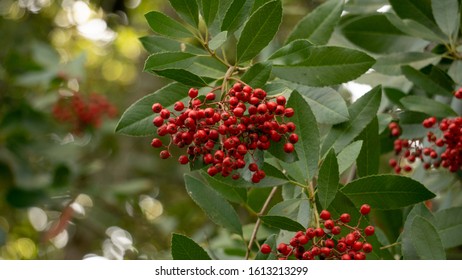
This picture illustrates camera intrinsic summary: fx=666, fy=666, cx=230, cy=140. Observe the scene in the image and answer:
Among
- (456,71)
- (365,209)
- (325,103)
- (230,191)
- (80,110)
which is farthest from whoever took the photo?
(80,110)

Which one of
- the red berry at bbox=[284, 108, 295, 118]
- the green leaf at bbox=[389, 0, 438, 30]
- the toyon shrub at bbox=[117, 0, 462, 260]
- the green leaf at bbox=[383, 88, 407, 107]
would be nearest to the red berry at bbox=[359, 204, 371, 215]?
the toyon shrub at bbox=[117, 0, 462, 260]

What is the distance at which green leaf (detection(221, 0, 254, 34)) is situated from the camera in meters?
1.38

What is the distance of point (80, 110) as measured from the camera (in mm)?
3619

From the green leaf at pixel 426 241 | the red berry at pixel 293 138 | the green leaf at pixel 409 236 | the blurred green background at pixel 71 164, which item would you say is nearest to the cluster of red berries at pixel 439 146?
the green leaf at pixel 409 236

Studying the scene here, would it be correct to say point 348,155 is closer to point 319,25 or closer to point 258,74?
point 258,74

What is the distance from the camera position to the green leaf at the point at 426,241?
133 cm

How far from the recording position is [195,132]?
1274 millimetres

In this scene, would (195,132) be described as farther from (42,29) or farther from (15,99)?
(42,29)

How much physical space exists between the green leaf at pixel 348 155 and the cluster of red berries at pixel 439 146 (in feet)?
1.06

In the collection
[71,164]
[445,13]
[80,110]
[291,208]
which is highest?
[445,13]

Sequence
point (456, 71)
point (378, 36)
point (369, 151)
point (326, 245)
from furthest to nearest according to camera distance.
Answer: point (378, 36) < point (456, 71) < point (369, 151) < point (326, 245)

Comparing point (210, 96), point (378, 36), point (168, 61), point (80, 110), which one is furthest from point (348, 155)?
point (80, 110)

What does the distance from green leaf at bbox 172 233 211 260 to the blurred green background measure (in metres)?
1.14

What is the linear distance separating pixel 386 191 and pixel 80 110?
2535 mm
